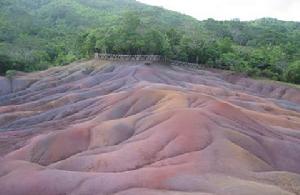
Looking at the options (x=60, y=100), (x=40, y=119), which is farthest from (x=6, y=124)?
(x=60, y=100)

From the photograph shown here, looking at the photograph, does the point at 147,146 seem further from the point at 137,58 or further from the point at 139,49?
the point at 139,49

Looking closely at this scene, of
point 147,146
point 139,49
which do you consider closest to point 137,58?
point 139,49

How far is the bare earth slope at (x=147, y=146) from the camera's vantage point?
39.5 metres

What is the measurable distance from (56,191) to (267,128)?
25.2 meters

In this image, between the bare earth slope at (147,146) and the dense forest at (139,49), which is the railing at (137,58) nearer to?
the dense forest at (139,49)

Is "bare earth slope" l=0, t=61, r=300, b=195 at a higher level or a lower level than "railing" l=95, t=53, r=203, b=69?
higher

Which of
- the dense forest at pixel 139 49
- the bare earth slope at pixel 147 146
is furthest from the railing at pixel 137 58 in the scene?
the bare earth slope at pixel 147 146

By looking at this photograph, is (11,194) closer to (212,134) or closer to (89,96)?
(212,134)

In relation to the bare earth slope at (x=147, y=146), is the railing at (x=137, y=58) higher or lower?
lower

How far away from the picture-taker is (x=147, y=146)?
4691 centimetres

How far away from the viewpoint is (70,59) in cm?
13275

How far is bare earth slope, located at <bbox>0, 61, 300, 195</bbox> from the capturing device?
3947cm

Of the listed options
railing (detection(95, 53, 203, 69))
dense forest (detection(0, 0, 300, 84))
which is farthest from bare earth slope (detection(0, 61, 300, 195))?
dense forest (detection(0, 0, 300, 84))

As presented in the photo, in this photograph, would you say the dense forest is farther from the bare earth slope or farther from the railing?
the bare earth slope
